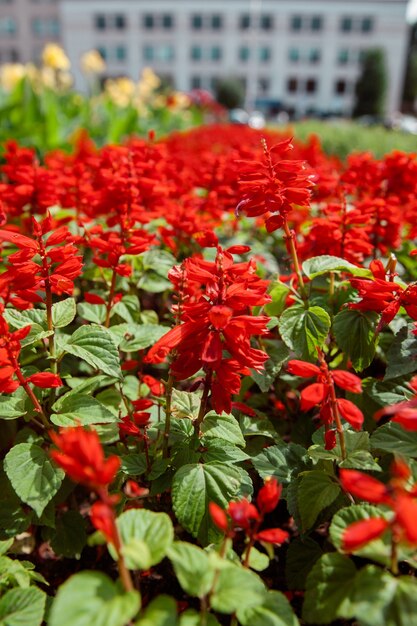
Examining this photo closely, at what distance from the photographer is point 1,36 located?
60.3 metres

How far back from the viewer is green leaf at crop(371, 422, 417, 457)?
1.19 metres

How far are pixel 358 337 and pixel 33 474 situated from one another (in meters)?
0.94

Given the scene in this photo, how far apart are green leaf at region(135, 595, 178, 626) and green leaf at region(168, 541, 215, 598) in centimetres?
4

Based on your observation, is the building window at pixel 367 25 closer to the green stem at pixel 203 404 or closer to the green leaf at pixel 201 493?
the green stem at pixel 203 404

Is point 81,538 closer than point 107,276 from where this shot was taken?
Yes

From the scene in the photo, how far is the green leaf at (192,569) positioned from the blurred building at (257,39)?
198 ft

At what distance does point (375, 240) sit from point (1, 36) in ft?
231

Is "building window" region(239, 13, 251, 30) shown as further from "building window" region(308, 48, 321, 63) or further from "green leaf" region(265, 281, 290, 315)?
"green leaf" region(265, 281, 290, 315)

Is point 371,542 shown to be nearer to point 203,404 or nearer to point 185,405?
point 203,404

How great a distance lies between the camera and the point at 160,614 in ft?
2.82

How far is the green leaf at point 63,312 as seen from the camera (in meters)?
1.46

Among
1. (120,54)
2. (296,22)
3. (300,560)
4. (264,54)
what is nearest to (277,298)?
(300,560)

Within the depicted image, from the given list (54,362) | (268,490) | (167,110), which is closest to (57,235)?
(54,362)

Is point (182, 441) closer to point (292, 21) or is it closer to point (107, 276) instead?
point (107, 276)
